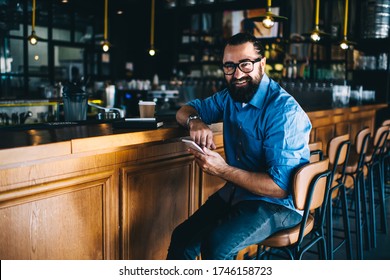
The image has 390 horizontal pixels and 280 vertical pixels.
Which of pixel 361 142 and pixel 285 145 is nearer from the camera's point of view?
pixel 285 145

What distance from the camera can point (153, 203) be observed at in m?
2.50

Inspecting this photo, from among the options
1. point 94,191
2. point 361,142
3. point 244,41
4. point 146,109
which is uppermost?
point 244,41

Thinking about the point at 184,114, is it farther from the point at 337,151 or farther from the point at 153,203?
the point at 337,151

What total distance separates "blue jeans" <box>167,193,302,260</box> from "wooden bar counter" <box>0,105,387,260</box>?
372mm

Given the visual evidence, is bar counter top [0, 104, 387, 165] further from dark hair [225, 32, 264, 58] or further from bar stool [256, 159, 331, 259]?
bar stool [256, 159, 331, 259]

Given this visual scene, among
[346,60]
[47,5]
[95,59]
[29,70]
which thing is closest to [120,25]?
[95,59]

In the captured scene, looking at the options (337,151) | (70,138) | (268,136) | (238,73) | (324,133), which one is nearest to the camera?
(70,138)

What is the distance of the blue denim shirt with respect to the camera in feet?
6.32

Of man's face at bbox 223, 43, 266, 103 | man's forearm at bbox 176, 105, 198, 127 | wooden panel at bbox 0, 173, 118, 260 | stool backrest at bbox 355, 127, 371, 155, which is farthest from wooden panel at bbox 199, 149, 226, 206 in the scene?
stool backrest at bbox 355, 127, 371, 155

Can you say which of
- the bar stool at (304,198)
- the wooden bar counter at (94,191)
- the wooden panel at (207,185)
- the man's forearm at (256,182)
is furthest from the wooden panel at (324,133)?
the man's forearm at (256,182)

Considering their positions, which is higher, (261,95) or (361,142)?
(261,95)

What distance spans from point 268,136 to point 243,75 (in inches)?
12.7

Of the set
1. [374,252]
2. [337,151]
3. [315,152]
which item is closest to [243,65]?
[315,152]
